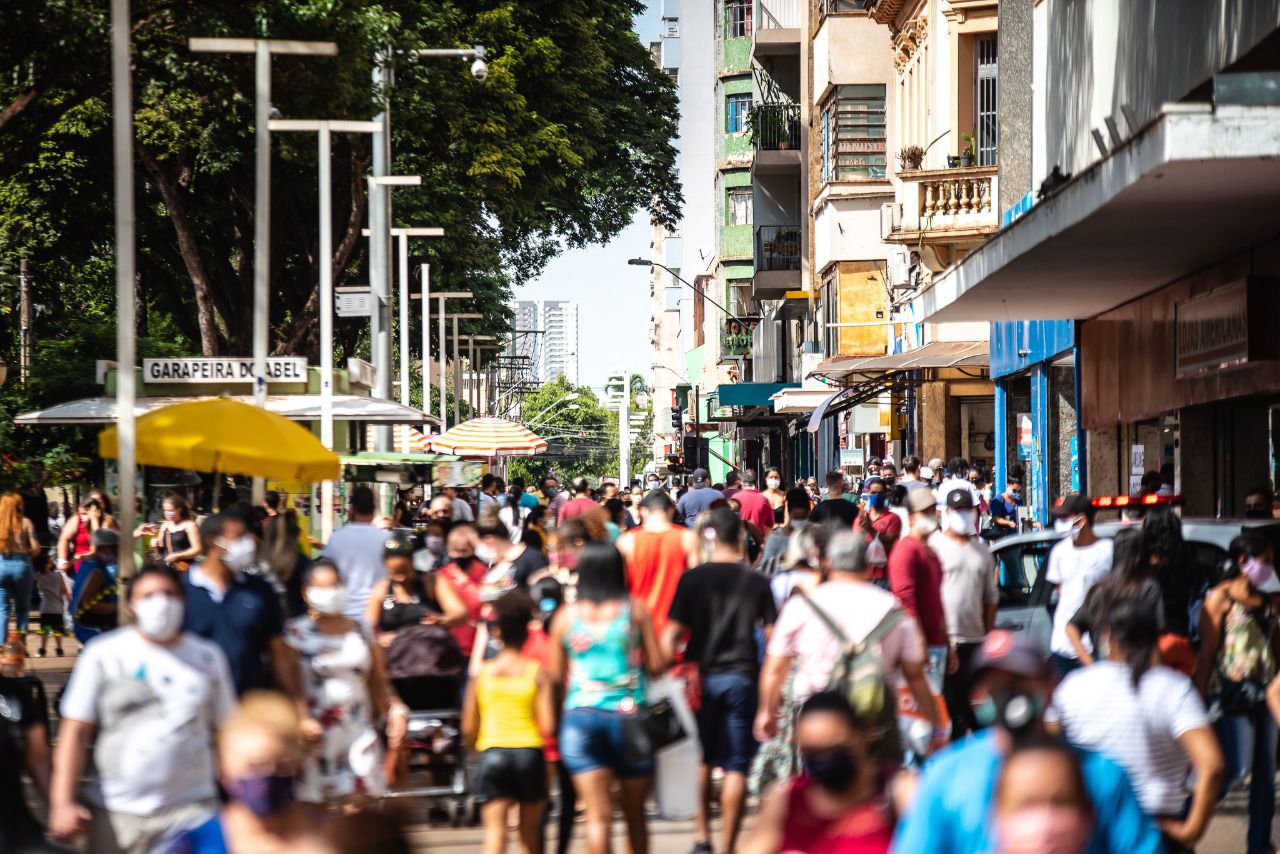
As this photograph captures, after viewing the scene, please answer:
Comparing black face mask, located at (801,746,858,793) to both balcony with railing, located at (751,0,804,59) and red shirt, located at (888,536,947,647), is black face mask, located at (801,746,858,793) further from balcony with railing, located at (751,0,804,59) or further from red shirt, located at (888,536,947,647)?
balcony with railing, located at (751,0,804,59)

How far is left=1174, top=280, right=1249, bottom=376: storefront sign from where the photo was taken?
1631 centimetres

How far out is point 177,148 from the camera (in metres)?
30.8

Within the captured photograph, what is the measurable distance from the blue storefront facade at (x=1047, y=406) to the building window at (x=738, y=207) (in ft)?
167

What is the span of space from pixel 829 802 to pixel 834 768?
89mm

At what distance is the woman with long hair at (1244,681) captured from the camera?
854cm

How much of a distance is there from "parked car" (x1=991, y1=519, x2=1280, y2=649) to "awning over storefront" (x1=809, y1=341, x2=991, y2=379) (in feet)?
51.2

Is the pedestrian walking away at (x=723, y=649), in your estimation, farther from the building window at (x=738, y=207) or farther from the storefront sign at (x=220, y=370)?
the building window at (x=738, y=207)

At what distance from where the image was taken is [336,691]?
8.65m

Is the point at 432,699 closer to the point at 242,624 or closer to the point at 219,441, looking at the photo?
the point at 242,624

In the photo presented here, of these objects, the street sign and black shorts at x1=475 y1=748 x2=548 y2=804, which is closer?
black shorts at x1=475 y1=748 x2=548 y2=804

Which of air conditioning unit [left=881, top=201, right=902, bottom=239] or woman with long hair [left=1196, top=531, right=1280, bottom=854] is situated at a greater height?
air conditioning unit [left=881, top=201, right=902, bottom=239]

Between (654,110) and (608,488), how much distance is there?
20359 millimetres

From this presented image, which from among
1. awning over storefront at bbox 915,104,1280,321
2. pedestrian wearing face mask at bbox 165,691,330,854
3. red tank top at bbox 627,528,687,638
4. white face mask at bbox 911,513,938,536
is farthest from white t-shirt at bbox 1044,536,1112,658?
Answer: pedestrian wearing face mask at bbox 165,691,330,854

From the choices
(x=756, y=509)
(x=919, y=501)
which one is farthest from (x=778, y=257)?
(x=919, y=501)
